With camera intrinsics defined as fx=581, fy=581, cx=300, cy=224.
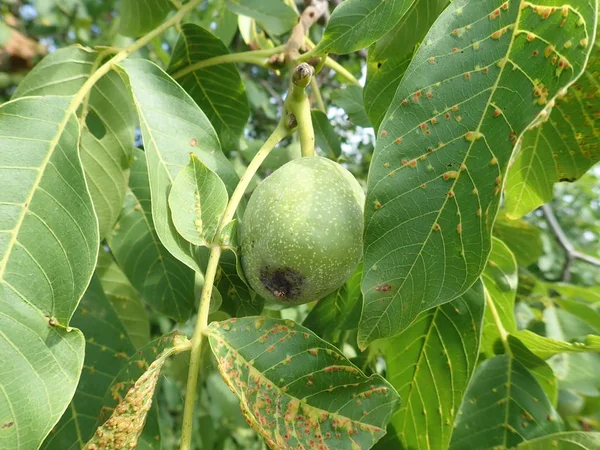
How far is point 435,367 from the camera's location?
3.63ft

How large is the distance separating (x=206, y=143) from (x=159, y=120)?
3.8 inches

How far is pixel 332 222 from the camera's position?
0.93 metres

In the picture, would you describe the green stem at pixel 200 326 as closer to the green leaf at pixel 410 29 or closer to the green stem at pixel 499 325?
the green leaf at pixel 410 29

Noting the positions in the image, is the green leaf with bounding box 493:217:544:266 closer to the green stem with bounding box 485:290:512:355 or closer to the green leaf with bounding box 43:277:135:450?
the green stem with bounding box 485:290:512:355

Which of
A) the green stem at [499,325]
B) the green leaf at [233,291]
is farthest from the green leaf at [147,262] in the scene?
the green stem at [499,325]

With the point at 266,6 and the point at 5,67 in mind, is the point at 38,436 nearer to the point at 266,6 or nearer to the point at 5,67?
the point at 266,6

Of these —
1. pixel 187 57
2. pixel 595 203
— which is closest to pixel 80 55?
pixel 187 57

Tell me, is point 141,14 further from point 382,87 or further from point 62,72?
point 382,87

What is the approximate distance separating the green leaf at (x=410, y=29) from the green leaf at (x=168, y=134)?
0.37 m

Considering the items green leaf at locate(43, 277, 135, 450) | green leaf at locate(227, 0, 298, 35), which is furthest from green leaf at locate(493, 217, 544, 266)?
green leaf at locate(43, 277, 135, 450)

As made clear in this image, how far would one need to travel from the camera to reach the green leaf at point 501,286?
130 cm

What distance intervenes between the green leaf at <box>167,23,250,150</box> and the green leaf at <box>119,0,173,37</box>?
0.26 feet

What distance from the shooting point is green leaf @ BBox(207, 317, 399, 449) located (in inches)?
32.9

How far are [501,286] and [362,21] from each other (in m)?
0.70
